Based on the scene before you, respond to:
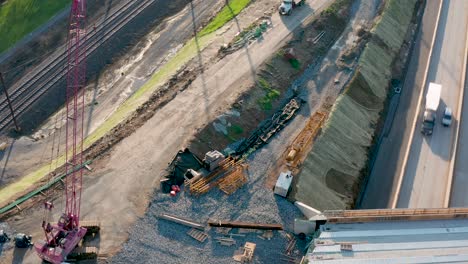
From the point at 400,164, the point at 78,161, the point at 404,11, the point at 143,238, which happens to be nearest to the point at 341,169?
the point at 400,164

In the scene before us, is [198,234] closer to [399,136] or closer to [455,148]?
[399,136]

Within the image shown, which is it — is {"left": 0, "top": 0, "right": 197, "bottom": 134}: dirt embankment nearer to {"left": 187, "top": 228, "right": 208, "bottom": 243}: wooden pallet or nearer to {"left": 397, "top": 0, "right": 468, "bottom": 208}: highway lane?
{"left": 187, "top": 228, "right": 208, "bottom": 243}: wooden pallet

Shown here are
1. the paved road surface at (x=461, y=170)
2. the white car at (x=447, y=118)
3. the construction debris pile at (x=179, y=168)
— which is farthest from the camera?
the white car at (x=447, y=118)

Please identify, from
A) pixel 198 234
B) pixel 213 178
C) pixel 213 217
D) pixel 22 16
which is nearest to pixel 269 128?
pixel 213 178

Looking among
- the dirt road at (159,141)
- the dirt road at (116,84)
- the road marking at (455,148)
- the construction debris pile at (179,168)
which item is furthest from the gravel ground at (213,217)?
the dirt road at (116,84)

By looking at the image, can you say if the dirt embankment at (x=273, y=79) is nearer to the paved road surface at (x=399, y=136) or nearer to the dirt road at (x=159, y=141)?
the dirt road at (x=159, y=141)

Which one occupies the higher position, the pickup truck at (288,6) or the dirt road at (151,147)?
the pickup truck at (288,6)
